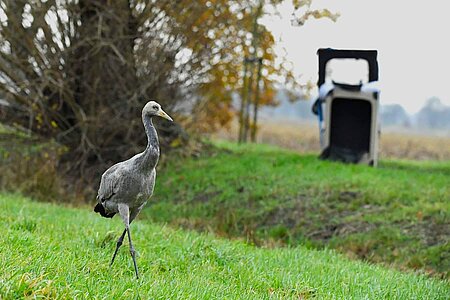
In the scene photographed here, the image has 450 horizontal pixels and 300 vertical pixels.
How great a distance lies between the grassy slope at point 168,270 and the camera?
4938 millimetres

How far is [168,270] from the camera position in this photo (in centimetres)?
639

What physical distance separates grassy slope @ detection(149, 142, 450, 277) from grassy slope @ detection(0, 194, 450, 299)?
221 centimetres

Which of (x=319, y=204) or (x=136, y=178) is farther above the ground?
(x=136, y=178)

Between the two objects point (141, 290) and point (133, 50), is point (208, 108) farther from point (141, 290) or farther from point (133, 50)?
point (141, 290)

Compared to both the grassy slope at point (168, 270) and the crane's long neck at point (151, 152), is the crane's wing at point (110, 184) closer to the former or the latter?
the crane's long neck at point (151, 152)

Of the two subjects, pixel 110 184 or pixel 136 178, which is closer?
pixel 136 178

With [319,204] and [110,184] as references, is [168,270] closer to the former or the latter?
[110,184]

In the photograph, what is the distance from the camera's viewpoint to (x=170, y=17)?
17.0 meters

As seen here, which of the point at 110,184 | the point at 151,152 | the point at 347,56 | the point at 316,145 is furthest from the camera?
the point at 316,145

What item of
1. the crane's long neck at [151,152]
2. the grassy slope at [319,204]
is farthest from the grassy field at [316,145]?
the crane's long neck at [151,152]

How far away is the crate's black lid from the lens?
650 inches

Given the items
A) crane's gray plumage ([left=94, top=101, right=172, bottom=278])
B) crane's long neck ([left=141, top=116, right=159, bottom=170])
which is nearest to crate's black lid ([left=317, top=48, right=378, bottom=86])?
crane's gray plumage ([left=94, top=101, right=172, bottom=278])

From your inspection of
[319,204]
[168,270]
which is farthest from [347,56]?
[168,270]

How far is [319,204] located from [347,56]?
Result: 515cm
